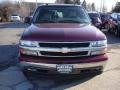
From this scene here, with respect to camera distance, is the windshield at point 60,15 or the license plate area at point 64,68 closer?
the license plate area at point 64,68

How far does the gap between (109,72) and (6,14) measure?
63.4 meters

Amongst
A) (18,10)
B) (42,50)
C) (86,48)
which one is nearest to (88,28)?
(86,48)

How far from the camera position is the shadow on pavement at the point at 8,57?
359 inches

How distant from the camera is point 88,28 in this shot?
7.41 meters

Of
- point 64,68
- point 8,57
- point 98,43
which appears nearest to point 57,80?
point 64,68

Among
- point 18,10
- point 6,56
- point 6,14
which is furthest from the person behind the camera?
point 18,10

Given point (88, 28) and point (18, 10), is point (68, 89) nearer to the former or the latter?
point (88, 28)

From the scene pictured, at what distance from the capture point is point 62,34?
671 centimetres

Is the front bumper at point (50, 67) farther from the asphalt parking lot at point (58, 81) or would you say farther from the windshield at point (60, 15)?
the windshield at point (60, 15)

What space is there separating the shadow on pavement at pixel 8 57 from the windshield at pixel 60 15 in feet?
5.42

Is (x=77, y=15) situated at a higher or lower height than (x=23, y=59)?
higher

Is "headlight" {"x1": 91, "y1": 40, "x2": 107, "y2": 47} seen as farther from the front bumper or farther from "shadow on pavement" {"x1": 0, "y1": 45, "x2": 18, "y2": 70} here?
"shadow on pavement" {"x1": 0, "y1": 45, "x2": 18, "y2": 70}

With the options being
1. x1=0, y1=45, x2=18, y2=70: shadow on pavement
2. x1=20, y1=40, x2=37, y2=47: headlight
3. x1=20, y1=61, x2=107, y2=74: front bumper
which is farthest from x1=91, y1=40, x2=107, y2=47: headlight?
x1=0, y1=45, x2=18, y2=70: shadow on pavement

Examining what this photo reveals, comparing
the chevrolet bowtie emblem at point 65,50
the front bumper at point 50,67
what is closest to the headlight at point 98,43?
the front bumper at point 50,67
